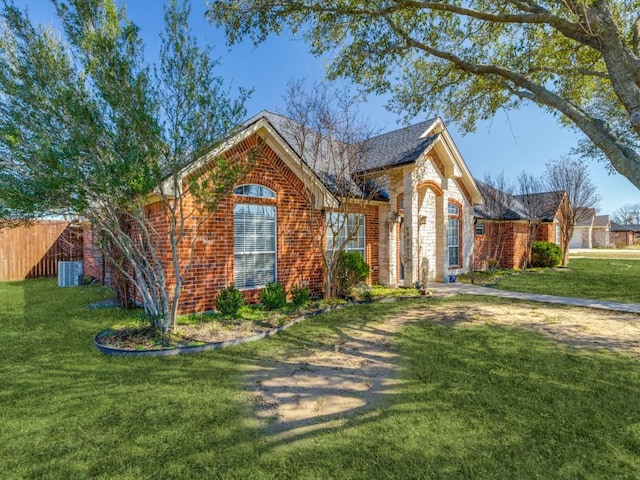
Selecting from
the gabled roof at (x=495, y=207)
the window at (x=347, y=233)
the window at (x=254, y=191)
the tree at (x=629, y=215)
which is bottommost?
the window at (x=347, y=233)

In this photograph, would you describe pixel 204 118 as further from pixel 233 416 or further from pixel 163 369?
pixel 233 416

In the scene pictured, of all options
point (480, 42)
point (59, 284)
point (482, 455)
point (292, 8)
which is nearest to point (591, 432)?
point (482, 455)

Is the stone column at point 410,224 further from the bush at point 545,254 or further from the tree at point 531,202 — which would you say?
the bush at point 545,254

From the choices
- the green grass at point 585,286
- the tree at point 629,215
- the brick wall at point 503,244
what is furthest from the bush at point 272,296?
the tree at point 629,215

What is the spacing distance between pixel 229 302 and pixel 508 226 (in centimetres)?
1891

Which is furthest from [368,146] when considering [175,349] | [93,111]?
[175,349]

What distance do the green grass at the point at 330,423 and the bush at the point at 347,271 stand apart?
4.48 meters

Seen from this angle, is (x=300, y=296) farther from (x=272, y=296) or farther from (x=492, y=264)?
(x=492, y=264)

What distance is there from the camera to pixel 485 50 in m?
9.56

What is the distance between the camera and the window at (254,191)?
8756 millimetres

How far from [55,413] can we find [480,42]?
40.3ft

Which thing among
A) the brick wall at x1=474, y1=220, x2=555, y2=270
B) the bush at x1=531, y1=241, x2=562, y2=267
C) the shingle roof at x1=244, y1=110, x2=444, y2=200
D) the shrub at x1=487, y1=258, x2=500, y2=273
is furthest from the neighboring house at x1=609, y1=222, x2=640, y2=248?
the shingle roof at x1=244, y1=110, x2=444, y2=200

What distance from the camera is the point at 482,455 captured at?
116 inches

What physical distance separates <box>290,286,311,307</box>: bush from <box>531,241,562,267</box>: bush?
19413 mm
